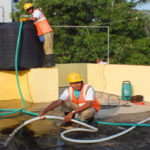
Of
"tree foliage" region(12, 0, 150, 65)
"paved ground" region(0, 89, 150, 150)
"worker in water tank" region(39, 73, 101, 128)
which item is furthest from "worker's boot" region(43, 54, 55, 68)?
"tree foliage" region(12, 0, 150, 65)

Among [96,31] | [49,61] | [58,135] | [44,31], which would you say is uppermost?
[96,31]

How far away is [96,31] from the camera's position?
1425 centimetres

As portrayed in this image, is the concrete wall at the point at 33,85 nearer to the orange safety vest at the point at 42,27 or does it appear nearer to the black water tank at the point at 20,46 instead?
the black water tank at the point at 20,46

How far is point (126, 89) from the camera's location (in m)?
7.34

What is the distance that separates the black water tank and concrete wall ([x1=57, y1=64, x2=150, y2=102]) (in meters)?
3.16

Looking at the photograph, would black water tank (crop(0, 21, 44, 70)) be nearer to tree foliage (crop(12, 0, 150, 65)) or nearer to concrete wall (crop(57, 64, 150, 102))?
concrete wall (crop(57, 64, 150, 102))

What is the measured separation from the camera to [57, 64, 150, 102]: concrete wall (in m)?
7.26

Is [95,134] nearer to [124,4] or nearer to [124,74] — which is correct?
[124,74]

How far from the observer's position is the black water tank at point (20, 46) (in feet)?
20.2

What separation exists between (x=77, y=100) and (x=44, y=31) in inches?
112

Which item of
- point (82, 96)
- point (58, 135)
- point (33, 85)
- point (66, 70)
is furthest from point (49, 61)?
point (66, 70)

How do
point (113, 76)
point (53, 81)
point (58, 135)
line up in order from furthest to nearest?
point (113, 76)
point (53, 81)
point (58, 135)

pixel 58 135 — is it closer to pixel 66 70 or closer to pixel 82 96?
pixel 82 96

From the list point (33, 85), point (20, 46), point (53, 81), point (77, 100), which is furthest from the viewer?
point (53, 81)
